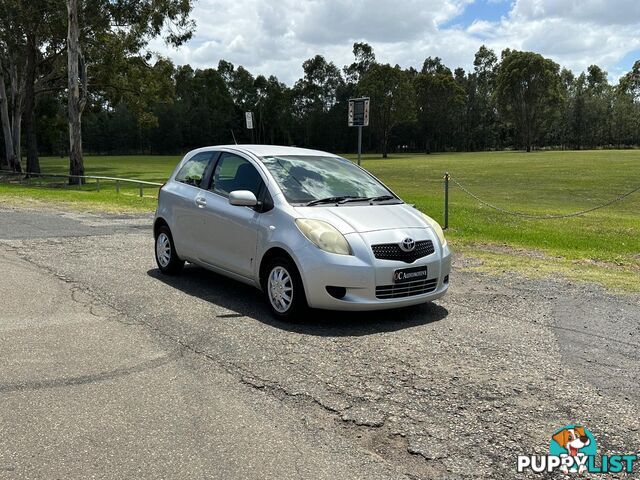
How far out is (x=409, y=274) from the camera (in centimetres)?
577

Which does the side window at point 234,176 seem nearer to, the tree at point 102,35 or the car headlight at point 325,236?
the car headlight at point 325,236

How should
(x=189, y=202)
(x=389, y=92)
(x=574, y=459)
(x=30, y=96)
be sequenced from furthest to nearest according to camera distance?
(x=389, y=92)
(x=30, y=96)
(x=189, y=202)
(x=574, y=459)

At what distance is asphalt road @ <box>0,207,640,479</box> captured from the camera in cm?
333

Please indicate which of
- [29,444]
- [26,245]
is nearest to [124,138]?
[26,245]

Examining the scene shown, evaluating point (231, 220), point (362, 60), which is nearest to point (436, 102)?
point (362, 60)

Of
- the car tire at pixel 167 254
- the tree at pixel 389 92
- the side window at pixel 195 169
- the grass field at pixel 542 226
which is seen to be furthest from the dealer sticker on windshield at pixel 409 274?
the tree at pixel 389 92

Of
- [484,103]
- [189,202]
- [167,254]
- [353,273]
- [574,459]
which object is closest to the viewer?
[574,459]

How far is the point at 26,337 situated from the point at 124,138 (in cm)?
11392

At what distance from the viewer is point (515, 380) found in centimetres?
438

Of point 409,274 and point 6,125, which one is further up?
A: point 6,125

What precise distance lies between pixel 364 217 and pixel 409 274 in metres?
0.73

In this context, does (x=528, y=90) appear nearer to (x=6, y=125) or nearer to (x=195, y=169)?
(x=6, y=125)

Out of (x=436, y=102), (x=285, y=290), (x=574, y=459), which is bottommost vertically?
(x=574, y=459)

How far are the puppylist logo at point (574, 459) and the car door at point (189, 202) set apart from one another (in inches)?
189
